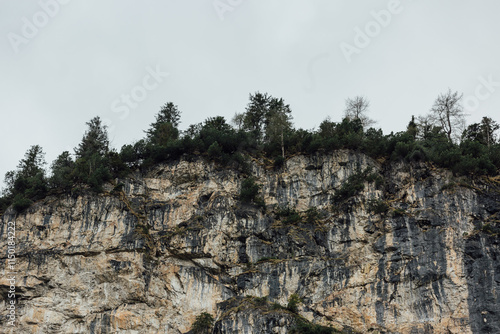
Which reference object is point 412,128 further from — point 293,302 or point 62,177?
point 62,177

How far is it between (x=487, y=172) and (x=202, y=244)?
61.3 ft

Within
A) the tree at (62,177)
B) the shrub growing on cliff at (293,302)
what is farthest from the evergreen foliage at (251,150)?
the shrub growing on cliff at (293,302)

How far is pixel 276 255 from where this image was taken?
32.5 m

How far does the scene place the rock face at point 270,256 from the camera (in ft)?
96.4

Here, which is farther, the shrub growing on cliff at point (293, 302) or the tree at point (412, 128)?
the tree at point (412, 128)

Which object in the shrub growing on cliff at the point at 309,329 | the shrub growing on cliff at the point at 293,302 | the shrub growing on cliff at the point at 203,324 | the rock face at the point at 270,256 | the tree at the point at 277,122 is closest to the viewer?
the shrub growing on cliff at the point at 309,329

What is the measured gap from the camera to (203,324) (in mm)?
29625

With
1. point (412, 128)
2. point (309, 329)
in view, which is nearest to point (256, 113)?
point (412, 128)

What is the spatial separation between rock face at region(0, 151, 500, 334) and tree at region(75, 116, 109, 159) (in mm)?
7742

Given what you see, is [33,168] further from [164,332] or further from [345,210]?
[345,210]

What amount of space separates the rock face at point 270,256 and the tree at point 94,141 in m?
7.74

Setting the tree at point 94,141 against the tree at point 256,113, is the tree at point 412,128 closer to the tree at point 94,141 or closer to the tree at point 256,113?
the tree at point 256,113

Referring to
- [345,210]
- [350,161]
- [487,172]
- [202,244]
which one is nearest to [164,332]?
[202,244]

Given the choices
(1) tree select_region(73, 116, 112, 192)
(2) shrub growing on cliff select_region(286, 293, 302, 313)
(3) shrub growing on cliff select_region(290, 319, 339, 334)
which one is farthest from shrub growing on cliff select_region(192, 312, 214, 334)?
(1) tree select_region(73, 116, 112, 192)
